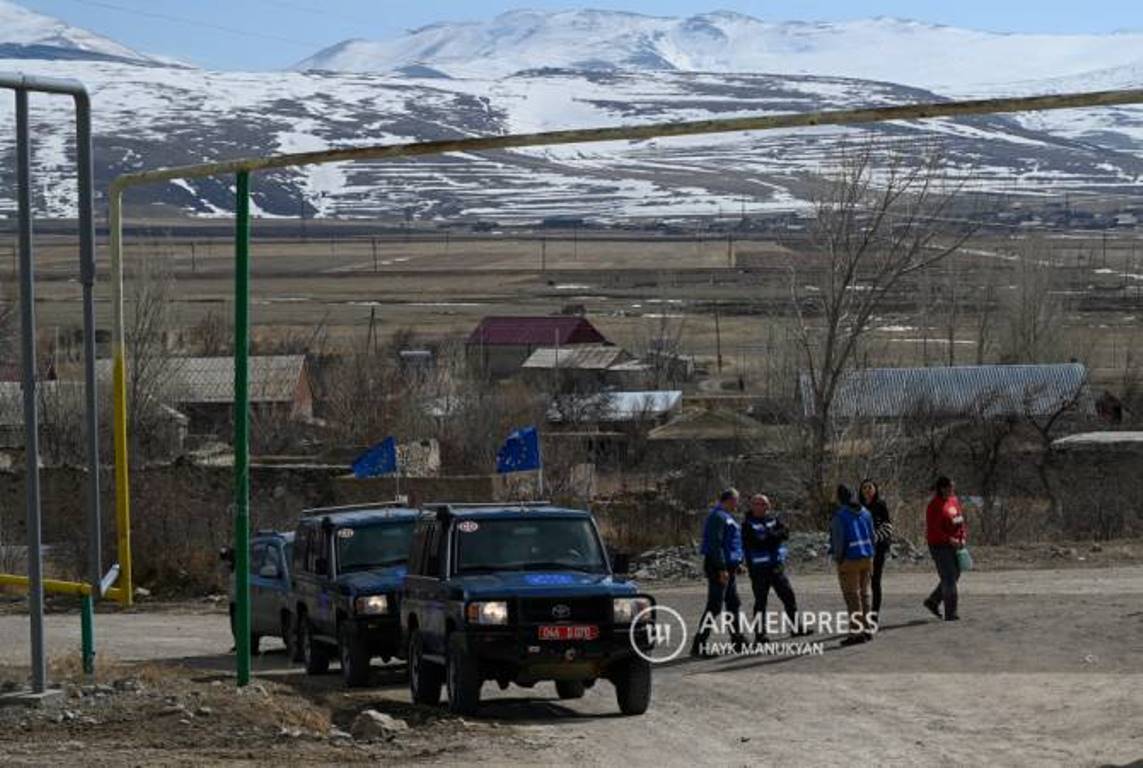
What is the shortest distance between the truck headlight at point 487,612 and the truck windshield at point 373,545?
509 cm

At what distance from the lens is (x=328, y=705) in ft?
61.7

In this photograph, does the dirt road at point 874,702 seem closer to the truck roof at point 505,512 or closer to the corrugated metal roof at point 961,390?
the truck roof at point 505,512

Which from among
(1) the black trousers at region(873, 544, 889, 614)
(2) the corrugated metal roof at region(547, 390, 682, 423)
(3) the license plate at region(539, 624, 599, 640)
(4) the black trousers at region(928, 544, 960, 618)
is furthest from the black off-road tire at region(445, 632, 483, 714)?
(2) the corrugated metal roof at region(547, 390, 682, 423)

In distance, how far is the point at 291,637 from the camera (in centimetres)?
2452

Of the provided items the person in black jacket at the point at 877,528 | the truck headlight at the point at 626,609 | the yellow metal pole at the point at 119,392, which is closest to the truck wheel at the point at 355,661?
the yellow metal pole at the point at 119,392

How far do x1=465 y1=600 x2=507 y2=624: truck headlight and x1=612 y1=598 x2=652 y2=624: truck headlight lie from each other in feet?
3.13

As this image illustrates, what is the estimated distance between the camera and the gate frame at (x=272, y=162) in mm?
14342

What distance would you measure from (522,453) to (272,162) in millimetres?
14626

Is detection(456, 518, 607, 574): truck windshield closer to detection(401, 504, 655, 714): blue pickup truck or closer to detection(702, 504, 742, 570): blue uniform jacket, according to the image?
detection(401, 504, 655, 714): blue pickup truck

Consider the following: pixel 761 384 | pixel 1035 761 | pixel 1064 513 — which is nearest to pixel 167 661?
pixel 1035 761

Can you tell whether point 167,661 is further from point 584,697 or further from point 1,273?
point 1,273

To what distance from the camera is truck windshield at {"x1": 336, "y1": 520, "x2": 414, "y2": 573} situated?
2256 centimetres

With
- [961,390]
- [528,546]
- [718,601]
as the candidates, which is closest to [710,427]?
[961,390]

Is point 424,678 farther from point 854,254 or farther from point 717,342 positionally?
point 717,342
